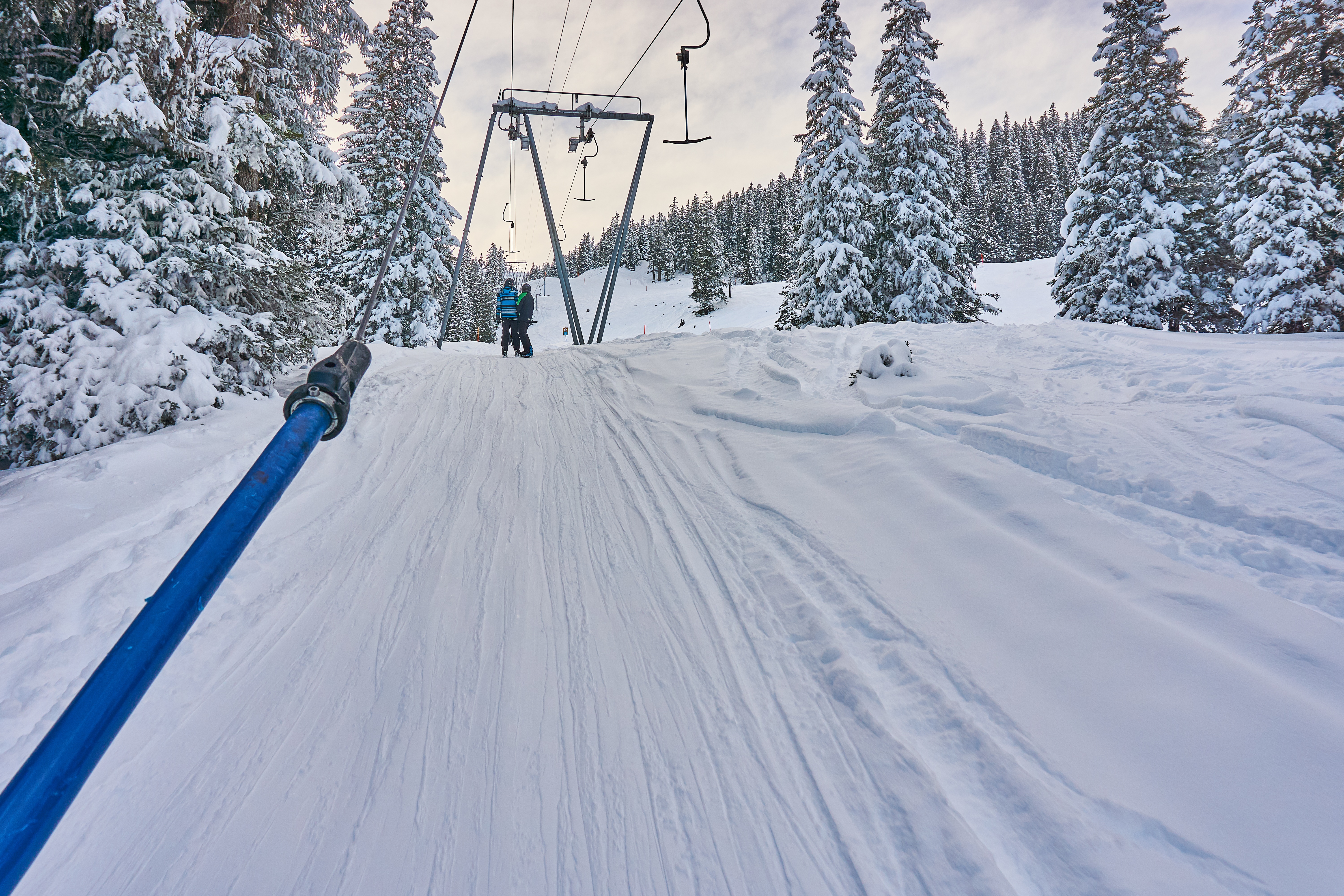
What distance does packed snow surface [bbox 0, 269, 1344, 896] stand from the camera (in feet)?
5.08

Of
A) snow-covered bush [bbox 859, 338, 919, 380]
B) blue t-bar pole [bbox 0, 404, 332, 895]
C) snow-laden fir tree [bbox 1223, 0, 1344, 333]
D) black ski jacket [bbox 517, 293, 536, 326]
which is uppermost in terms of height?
snow-laden fir tree [bbox 1223, 0, 1344, 333]

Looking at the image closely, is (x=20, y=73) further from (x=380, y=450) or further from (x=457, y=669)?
(x=457, y=669)

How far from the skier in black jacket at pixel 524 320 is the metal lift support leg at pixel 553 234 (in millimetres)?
932

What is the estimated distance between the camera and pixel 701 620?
8.54ft

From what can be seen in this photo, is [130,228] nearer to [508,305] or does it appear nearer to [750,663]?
[750,663]

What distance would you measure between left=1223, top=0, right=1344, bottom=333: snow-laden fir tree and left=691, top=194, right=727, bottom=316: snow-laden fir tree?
127ft

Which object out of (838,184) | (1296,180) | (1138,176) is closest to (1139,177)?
(1138,176)

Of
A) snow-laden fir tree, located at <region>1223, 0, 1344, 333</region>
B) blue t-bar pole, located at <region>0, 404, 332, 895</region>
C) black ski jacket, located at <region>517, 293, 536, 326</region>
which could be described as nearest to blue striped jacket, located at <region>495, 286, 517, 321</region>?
black ski jacket, located at <region>517, 293, 536, 326</region>

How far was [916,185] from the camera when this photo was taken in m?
17.5

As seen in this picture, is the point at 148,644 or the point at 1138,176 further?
the point at 1138,176

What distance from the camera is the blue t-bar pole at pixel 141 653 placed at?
792 mm

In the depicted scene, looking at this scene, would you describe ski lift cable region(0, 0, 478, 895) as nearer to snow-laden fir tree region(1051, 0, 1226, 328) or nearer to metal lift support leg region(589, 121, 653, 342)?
metal lift support leg region(589, 121, 653, 342)

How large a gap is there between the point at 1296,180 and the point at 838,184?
1240cm

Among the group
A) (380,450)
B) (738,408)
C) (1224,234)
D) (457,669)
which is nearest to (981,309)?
(1224,234)
